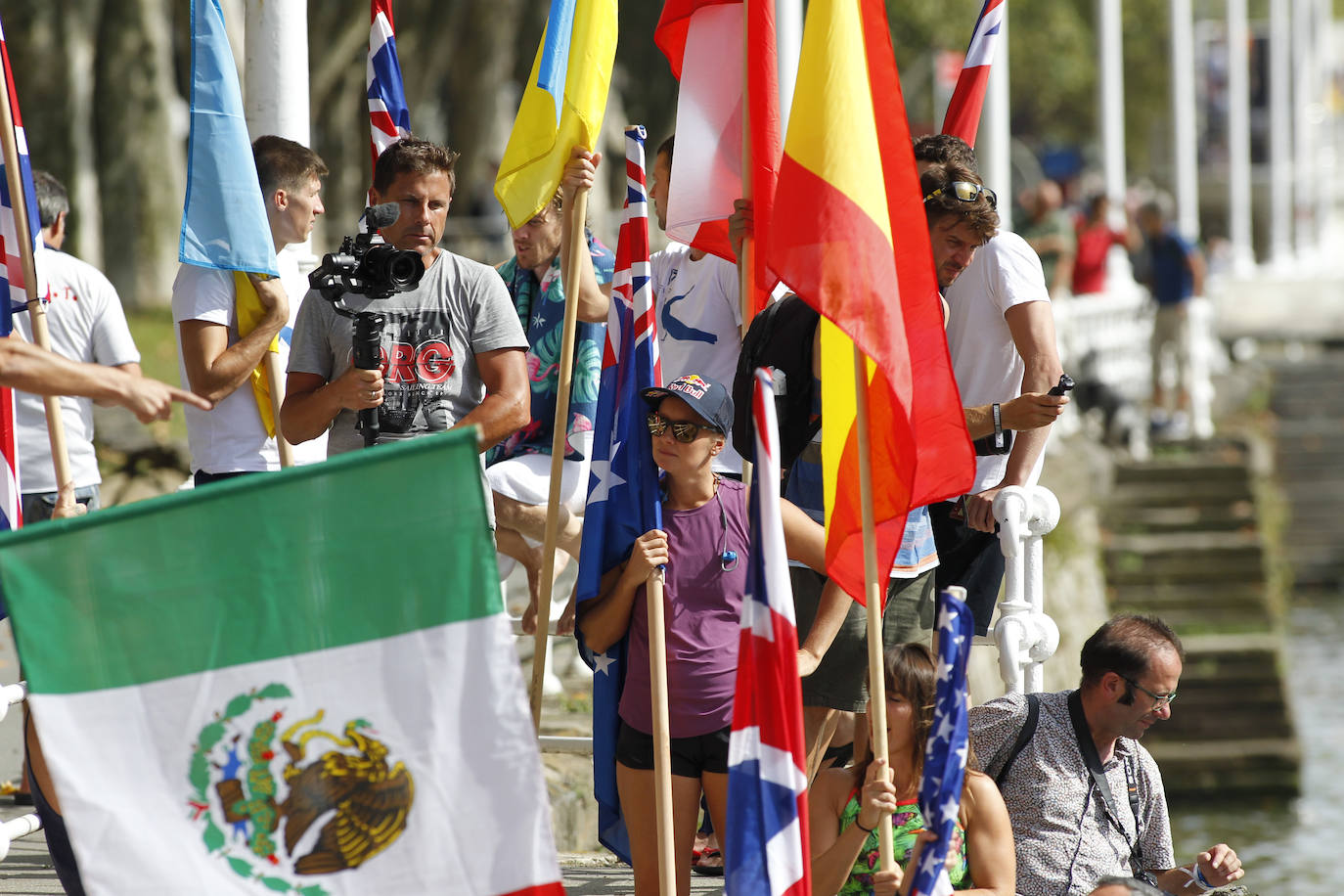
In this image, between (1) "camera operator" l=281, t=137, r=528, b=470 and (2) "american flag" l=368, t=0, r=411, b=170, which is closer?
(1) "camera operator" l=281, t=137, r=528, b=470

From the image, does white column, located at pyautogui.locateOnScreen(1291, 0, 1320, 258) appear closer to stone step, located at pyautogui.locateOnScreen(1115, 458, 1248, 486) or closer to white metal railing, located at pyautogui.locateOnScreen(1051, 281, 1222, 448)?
white metal railing, located at pyautogui.locateOnScreen(1051, 281, 1222, 448)

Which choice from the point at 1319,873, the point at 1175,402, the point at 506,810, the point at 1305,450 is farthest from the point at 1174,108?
the point at 506,810

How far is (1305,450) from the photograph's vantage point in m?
22.3

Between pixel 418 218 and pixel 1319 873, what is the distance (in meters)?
8.88

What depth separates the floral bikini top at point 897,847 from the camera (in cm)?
405

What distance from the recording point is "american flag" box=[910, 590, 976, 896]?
3.60 m

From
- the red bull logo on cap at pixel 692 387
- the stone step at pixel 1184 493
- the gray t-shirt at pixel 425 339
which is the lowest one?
the stone step at pixel 1184 493

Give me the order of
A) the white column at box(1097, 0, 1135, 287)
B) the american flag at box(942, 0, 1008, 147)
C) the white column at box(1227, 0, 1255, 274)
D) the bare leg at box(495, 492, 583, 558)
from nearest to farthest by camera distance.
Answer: the american flag at box(942, 0, 1008, 147) < the bare leg at box(495, 492, 583, 558) < the white column at box(1097, 0, 1135, 287) < the white column at box(1227, 0, 1255, 274)

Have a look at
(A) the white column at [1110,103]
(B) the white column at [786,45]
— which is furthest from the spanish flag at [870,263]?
(A) the white column at [1110,103]

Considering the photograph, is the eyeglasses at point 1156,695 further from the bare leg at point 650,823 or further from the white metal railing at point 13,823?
the white metal railing at point 13,823

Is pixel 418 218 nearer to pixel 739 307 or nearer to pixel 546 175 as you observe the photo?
pixel 546 175

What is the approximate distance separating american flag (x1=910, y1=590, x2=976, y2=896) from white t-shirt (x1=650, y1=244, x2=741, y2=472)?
64.2 inches

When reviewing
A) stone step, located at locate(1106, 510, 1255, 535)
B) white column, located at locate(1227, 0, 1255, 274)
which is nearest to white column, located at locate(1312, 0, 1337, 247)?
white column, located at locate(1227, 0, 1255, 274)

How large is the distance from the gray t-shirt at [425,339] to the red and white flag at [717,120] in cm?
59
